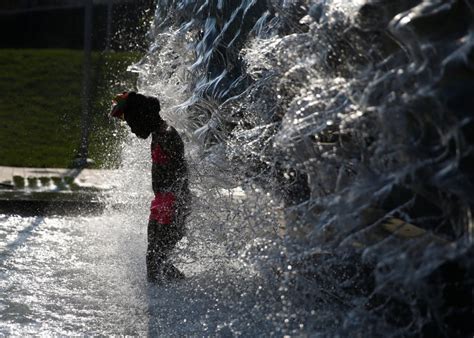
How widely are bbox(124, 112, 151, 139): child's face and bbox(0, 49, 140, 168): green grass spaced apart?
5176 millimetres

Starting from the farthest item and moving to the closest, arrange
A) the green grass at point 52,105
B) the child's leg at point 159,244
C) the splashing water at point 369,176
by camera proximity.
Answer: the green grass at point 52,105
the child's leg at point 159,244
the splashing water at point 369,176

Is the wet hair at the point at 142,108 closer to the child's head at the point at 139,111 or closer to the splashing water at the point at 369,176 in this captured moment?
the child's head at the point at 139,111

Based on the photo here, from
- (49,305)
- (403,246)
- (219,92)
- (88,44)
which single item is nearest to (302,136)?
(403,246)

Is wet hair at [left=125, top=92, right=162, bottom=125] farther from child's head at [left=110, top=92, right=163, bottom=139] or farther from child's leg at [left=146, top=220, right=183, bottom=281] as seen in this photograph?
child's leg at [left=146, top=220, right=183, bottom=281]

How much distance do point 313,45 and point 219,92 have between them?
3.49 meters

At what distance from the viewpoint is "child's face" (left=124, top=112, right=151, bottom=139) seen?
7512mm

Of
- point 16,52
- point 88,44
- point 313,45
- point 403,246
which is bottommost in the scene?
point 16,52

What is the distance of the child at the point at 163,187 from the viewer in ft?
24.4

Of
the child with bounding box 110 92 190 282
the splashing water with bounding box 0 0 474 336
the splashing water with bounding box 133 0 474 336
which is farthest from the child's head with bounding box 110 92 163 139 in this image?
the splashing water with bounding box 133 0 474 336

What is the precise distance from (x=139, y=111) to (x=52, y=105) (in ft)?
33.6

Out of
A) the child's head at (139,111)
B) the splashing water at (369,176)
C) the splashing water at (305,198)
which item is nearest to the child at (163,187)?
the child's head at (139,111)

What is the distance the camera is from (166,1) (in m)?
11.4

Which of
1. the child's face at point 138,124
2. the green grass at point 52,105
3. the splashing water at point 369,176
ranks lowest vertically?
the green grass at point 52,105

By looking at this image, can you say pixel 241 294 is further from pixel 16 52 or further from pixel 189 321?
pixel 16 52
